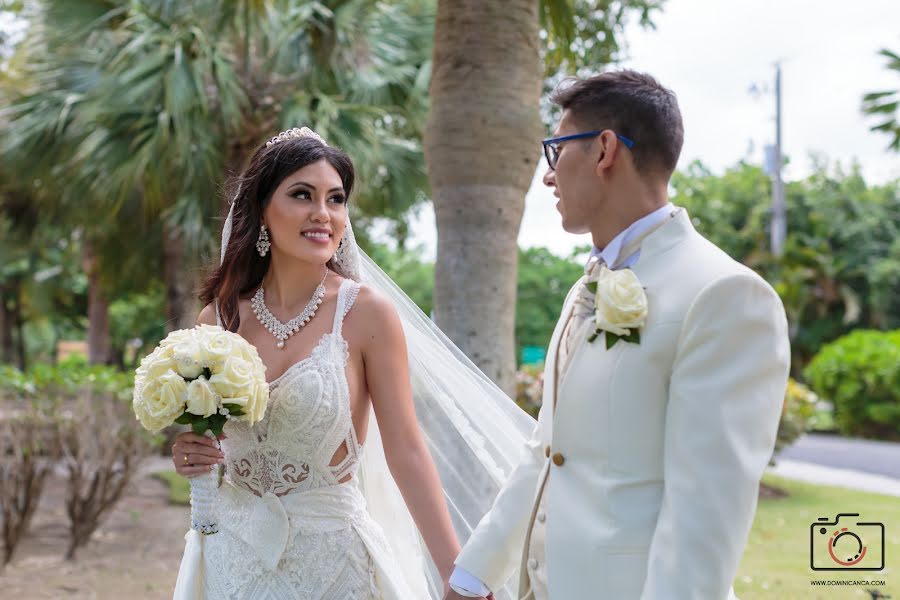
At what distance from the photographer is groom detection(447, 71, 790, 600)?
188 centimetres

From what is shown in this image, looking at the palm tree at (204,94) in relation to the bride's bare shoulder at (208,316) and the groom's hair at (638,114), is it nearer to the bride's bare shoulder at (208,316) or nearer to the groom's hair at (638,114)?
the bride's bare shoulder at (208,316)

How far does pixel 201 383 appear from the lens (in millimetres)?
2693

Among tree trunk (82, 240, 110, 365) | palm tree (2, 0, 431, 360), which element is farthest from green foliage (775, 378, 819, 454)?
tree trunk (82, 240, 110, 365)

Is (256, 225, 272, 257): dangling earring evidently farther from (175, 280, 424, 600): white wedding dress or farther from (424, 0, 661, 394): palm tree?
(424, 0, 661, 394): palm tree

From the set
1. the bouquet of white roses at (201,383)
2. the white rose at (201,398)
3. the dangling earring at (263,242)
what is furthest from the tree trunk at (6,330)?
the white rose at (201,398)

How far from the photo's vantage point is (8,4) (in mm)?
17625

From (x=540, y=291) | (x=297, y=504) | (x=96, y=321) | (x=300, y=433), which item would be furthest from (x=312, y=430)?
(x=540, y=291)

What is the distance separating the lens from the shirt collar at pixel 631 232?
2.16m

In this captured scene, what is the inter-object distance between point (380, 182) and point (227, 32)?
2690mm

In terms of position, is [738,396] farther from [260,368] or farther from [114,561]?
[114,561]

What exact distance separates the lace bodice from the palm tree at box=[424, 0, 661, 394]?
7.34ft

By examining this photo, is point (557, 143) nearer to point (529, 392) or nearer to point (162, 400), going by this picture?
point (162, 400)

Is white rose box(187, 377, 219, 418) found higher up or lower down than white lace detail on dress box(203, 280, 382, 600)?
higher up

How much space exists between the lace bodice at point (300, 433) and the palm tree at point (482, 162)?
7.34ft
